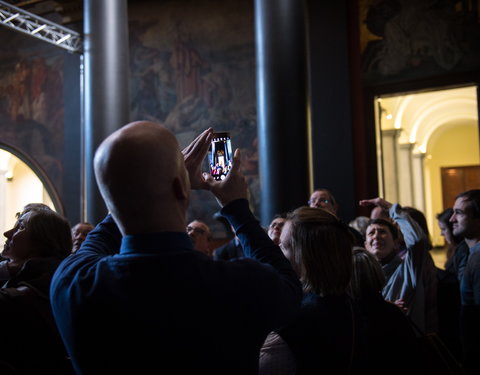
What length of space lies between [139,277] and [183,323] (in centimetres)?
16

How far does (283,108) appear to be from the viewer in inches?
319

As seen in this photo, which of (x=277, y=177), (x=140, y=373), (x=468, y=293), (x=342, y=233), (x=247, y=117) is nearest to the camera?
(x=140, y=373)

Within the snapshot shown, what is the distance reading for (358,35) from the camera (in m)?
11.2

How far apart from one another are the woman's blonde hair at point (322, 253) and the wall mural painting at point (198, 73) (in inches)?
380

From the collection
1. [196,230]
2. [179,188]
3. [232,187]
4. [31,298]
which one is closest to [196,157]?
[232,187]

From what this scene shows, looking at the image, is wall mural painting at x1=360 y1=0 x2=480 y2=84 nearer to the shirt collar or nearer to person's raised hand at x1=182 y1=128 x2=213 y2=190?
person's raised hand at x1=182 y1=128 x2=213 y2=190

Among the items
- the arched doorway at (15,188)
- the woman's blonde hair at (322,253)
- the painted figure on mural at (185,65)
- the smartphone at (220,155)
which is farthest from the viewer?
the arched doorway at (15,188)

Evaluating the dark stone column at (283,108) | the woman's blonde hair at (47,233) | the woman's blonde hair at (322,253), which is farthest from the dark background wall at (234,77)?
the woman's blonde hair at (322,253)

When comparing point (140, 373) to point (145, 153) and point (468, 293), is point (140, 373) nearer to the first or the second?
point (145, 153)

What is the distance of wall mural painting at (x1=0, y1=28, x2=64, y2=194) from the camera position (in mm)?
14352

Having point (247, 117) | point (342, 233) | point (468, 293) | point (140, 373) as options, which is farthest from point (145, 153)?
point (247, 117)

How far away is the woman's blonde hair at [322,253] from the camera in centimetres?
240

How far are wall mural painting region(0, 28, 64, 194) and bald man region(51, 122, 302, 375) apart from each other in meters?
13.2

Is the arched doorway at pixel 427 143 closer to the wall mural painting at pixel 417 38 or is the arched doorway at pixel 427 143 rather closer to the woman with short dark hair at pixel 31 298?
the wall mural painting at pixel 417 38
